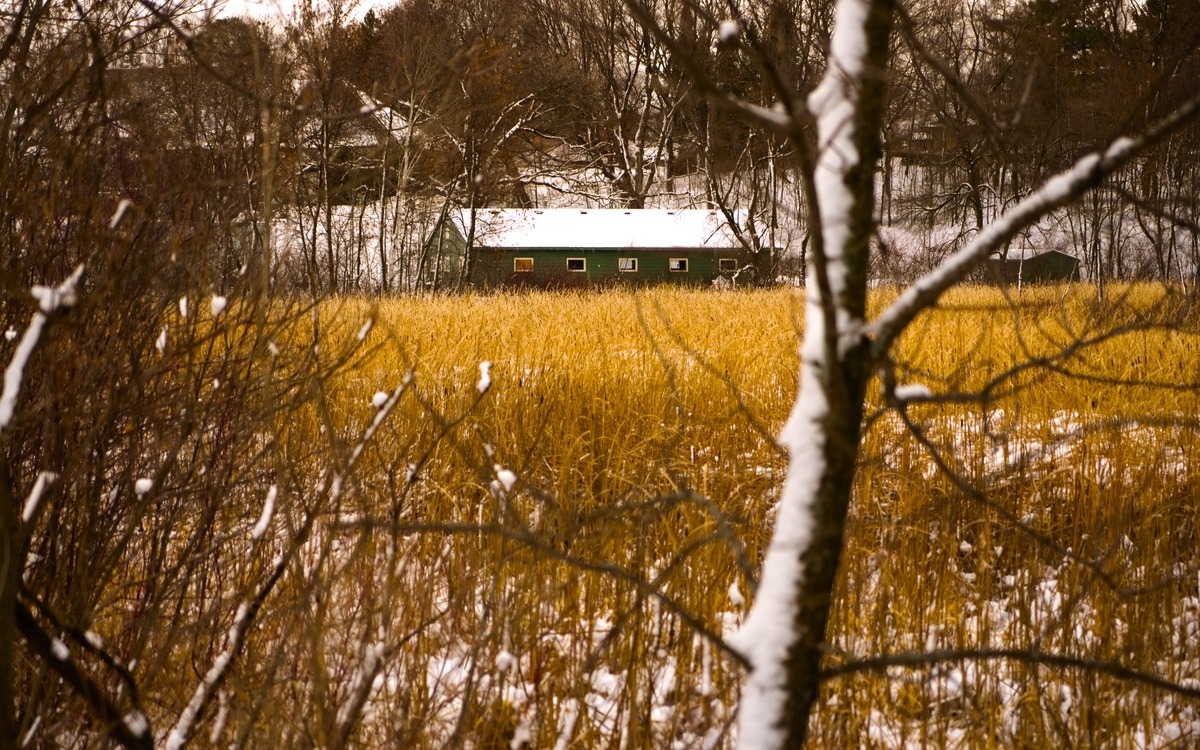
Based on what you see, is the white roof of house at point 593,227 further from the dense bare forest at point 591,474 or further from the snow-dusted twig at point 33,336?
the snow-dusted twig at point 33,336

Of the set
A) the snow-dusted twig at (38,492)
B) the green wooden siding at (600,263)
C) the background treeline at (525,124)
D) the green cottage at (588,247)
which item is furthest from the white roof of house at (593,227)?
the snow-dusted twig at (38,492)

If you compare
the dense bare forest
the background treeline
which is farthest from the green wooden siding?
the dense bare forest

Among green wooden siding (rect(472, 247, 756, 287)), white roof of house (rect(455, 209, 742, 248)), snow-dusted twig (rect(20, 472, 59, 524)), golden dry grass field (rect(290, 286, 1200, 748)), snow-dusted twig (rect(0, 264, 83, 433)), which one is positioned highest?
white roof of house (rect(455, 209, 742, 248))

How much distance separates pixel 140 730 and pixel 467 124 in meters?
18.5

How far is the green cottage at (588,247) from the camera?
23672 millimetres

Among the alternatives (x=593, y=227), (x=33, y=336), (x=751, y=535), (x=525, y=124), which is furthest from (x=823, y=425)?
(x=593, y=227)

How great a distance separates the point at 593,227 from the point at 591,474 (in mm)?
22086

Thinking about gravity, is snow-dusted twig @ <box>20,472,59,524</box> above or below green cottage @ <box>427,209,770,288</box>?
below

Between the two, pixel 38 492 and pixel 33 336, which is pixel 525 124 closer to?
pixel 38 492

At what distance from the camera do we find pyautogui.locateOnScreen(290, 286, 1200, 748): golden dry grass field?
1712 mm

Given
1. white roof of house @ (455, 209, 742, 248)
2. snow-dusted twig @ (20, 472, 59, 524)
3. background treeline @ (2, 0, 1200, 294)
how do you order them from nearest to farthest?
snow-dusted twig @ (20, 472, 59, 524), background treeline @ (2, 0, 1200, 294), white roof of house @ (455, 209, 742, 248)

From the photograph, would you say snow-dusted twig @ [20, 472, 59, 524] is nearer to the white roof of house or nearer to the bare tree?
the bare tree

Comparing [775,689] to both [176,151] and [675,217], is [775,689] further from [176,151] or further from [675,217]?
[675,217]

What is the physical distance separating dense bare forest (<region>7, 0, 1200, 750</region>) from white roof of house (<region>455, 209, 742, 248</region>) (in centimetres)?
1828
